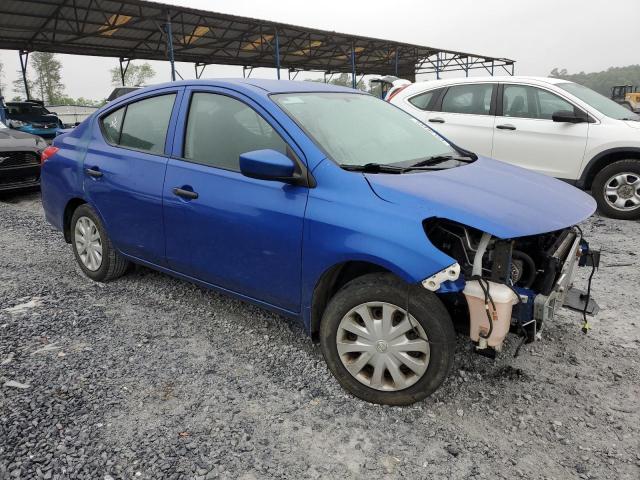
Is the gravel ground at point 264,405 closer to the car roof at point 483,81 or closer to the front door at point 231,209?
the front door at point 231,209

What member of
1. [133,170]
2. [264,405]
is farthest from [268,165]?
[133,170]

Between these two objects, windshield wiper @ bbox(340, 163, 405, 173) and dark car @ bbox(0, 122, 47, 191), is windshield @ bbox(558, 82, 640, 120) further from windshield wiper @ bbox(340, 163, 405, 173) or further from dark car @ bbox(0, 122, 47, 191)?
dark car @ bbox(0, 122, 47, 191)

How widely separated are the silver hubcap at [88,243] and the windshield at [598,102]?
5675 mm

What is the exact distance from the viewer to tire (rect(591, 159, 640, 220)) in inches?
228

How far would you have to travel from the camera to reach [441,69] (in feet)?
94.8

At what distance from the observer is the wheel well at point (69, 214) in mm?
4105

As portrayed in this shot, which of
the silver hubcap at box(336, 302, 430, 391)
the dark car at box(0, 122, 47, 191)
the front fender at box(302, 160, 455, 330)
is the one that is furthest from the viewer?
the dark car at box(0, 122, 47, 191)

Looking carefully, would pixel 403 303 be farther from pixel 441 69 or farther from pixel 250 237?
pixel 441 69

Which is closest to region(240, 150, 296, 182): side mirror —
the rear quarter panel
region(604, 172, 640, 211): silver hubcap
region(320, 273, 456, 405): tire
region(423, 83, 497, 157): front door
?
region(320, 273, 456, 405): tire

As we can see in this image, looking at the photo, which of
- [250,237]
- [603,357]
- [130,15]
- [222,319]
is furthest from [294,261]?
[130,15]

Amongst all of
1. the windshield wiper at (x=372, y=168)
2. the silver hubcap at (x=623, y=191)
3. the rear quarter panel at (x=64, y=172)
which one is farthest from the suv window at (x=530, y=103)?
the rear quarter panel at (x=64, y=172)

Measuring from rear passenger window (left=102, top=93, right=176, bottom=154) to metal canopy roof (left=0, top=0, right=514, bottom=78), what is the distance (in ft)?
38.7

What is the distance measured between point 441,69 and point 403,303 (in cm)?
2928

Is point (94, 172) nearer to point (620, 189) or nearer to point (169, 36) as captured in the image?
point (620, 189)
